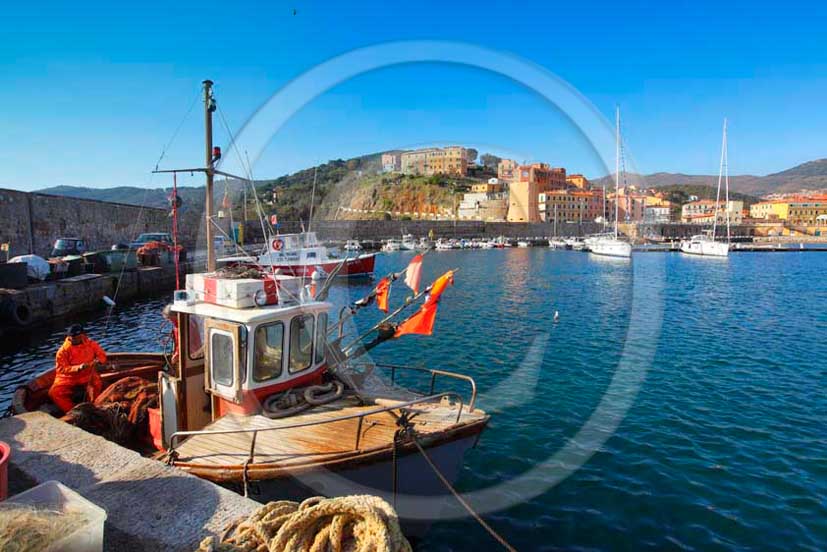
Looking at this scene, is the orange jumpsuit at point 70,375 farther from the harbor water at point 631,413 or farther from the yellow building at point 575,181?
the yellow building at point 575,181

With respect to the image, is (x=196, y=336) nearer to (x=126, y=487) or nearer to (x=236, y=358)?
(x=236, y=358)

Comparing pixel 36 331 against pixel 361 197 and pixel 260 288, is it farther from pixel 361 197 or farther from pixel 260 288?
pixel 260 288

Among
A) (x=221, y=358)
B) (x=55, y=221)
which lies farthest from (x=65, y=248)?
(x=221, y=358)

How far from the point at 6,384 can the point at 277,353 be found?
1525 cm

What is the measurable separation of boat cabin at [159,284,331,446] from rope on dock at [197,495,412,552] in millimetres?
3549

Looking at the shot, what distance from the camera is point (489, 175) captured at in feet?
79.6

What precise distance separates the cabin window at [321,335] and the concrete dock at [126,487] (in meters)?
3.12

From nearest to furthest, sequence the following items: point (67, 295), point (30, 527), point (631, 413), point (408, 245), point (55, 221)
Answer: point (30, 527)
point (631, 413)
point (67, 295)
point (55, 221)
point (408, 245)

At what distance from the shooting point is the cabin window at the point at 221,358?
7.68m

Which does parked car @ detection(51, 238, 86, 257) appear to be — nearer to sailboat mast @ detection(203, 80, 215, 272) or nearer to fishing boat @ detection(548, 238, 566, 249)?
sailboat mast @ detection(203, 80, 215, 272)

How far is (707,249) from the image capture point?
82.5m

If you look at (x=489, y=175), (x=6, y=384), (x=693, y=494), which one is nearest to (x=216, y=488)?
(x=693, y=494)

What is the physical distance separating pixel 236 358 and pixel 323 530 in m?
4.16


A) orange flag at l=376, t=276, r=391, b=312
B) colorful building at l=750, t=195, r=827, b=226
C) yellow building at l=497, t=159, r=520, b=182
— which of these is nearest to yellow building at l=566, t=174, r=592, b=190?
yellow building at l=497, t=159, r=520, b=182
